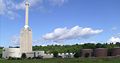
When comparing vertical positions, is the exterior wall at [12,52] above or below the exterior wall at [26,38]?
below

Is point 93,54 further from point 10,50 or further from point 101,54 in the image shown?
point 10,50

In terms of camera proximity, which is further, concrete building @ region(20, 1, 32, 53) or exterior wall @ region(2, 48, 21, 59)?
exterior wall @ region(2, 48, 21, 59)

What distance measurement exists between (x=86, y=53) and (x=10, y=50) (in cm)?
6549

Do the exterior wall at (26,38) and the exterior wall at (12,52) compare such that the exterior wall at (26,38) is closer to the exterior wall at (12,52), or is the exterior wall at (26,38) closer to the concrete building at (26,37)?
the concrete building at (26,37)

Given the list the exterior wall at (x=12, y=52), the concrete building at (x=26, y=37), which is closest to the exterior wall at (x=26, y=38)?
the concrete building at (x=26, y=37)

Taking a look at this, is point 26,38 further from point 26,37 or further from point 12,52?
point 12,52

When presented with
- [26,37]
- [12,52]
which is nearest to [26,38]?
[26,37]

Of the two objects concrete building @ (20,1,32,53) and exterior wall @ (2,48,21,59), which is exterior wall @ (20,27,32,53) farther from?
exterior wall @ (2,48,21,59)

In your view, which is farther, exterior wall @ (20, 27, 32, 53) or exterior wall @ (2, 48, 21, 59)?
exterior wall @ (2, 48, 21, 59)

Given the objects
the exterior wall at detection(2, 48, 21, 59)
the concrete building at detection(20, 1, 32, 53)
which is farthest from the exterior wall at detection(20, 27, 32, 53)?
the exterior wall at detection(2, 48, 21, 59)

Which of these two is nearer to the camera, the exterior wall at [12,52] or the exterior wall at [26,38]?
the exterior wall at [26,38]

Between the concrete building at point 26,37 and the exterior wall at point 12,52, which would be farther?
the exterior wall at point 12,52

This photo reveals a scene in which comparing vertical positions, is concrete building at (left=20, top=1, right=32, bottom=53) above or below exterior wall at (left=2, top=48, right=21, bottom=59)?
above

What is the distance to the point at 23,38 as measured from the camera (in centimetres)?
16288
